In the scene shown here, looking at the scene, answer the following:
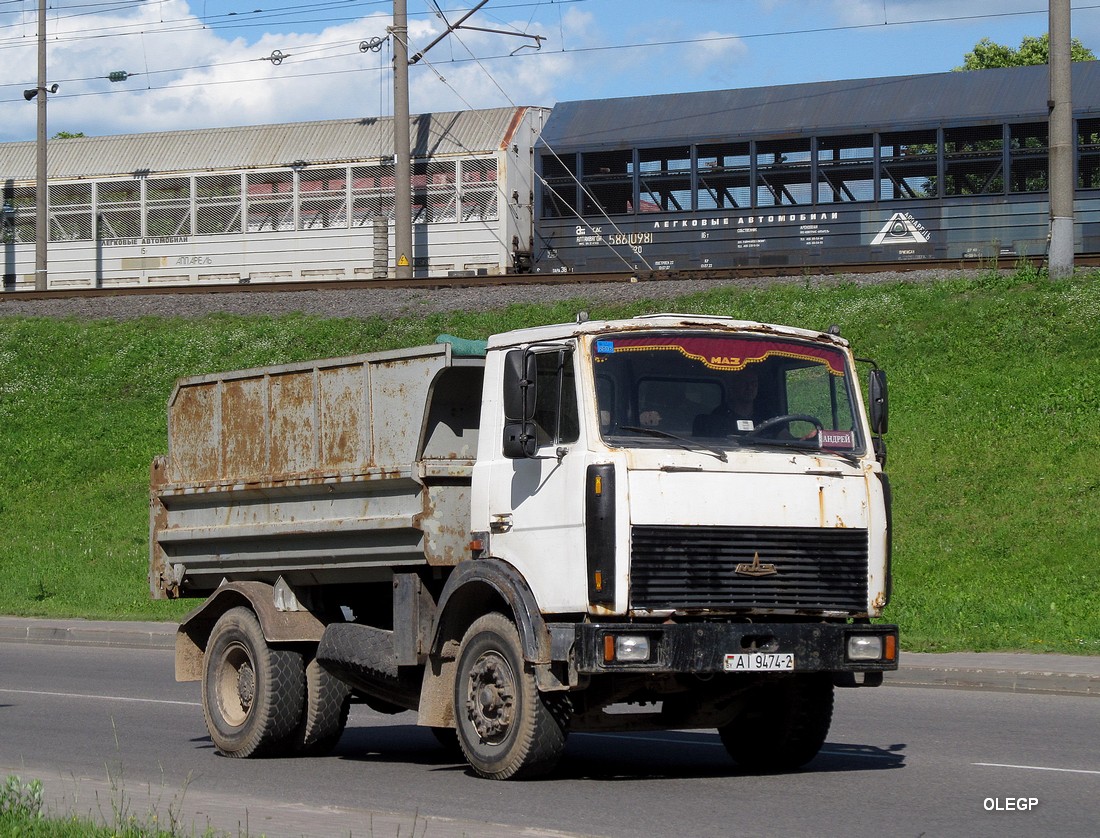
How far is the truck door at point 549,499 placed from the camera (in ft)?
27.3

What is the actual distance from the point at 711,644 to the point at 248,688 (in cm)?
393

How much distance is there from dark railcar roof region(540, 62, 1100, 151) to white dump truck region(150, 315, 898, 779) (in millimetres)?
23682

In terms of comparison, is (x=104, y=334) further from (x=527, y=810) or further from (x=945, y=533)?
(x=527, y=810)

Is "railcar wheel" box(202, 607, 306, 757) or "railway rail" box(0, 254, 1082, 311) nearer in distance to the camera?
"railcar wheel" box(202, 607, 306, 757)

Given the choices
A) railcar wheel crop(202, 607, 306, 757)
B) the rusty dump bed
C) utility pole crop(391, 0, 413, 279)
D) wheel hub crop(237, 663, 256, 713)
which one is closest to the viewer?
the rusty dump bed

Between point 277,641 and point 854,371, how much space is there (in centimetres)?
413

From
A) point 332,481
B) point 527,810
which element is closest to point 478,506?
point 332,481

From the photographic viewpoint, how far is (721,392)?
28.6 ft

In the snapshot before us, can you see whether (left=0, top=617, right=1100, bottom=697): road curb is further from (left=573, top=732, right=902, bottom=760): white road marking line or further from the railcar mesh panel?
the railcar mesh panel

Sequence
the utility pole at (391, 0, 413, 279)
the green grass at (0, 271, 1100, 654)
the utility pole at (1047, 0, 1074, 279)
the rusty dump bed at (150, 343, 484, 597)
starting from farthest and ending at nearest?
the utility pole at (391, 0, 413, 279) → the utility pole at (1047, 0, 1074, 279) → the green grass at (0, 271, 1100, 654) → the rusty dump bed at (150, 343, 484, 597)

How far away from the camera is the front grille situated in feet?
26.8

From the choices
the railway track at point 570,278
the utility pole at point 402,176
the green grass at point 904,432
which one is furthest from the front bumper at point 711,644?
the utility pole at point 402,176

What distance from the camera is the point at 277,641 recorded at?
33.9 feet

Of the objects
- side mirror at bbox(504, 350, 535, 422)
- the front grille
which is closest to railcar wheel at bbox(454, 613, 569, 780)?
the front grille
